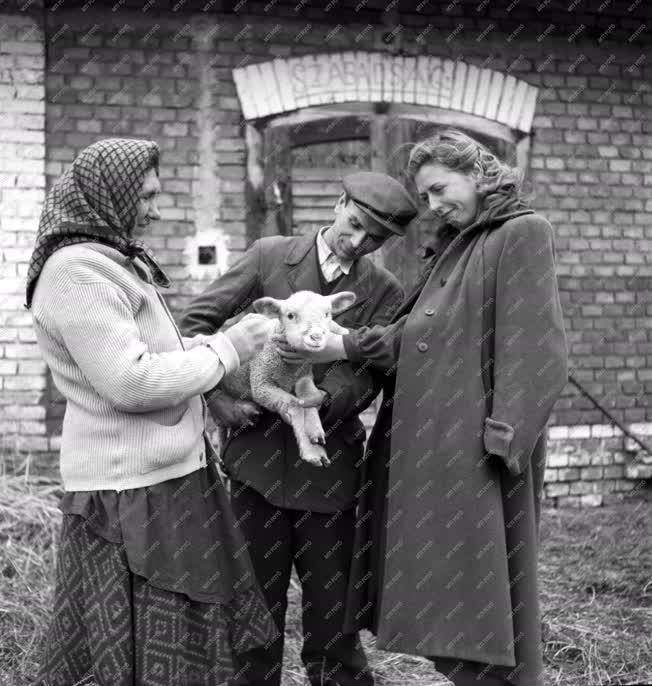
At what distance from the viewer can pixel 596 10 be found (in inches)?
292

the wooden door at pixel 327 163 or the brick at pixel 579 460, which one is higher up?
the wooden door at pixel 327 163

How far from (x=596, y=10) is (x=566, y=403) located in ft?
10.5

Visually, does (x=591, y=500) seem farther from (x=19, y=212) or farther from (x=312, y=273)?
(x=19, y=212)

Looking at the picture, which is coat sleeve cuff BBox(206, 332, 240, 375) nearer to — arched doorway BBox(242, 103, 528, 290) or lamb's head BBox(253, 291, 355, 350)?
lamb's head BBox(253, 291, 355, 350)

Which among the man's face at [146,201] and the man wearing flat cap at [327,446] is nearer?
the man's face at [146,201]

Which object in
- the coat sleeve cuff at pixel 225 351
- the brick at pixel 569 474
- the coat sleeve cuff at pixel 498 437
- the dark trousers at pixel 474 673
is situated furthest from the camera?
the brick at pixel 569 474

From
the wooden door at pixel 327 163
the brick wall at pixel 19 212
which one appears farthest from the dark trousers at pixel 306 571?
the wooden door at pixel 327 163

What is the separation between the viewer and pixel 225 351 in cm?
281

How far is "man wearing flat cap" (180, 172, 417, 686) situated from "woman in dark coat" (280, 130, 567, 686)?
1.23 feet

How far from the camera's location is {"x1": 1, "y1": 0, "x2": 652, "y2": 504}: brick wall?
6.58 meters

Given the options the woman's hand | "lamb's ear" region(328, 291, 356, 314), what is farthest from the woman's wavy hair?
the woman's hand

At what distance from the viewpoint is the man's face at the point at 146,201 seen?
2836 mm

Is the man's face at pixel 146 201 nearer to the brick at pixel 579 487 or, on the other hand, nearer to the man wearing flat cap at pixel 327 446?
the man wearing flat cap at pixel 327 446

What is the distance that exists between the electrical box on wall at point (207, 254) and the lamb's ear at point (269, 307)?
3349mm
